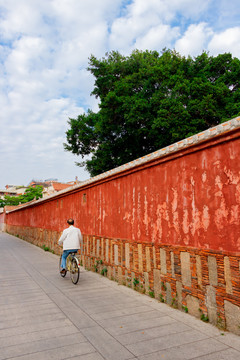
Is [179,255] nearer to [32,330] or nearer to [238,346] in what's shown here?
[238,346]

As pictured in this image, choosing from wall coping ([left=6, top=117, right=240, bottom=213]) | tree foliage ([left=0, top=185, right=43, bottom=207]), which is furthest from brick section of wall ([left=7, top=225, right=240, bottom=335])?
tree foliage ([left=0, top=185, right=43, bottom=207])

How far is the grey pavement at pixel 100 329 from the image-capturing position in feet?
10.7

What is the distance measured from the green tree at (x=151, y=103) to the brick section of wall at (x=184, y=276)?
1099cm

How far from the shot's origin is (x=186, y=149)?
4.78 meters

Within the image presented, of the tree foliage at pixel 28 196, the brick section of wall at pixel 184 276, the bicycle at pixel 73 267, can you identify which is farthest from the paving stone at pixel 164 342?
the tree foliage at pixel 28 196

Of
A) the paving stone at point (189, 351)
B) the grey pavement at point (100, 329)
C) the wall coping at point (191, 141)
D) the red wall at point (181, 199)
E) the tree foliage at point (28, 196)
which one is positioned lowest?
the paving stone at point (189, 351)

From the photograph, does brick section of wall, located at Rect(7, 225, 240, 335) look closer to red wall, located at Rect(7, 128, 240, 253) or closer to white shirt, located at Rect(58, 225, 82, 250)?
red wall, located at Rect(7, 128, 240, 253)

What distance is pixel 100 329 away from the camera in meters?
3.99

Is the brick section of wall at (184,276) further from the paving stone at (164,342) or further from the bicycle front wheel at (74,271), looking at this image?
the bicycle front wheel at (74,271)

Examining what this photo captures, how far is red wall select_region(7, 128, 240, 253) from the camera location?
394 cm

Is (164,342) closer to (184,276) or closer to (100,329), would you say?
(100,329)

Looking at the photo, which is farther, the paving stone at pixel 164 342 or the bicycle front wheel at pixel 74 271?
the bicycle front wheel at pixel 74 271

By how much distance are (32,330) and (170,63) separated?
1906 cm

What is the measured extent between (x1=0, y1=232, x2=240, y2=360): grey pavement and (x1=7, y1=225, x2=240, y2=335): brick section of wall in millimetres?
189
